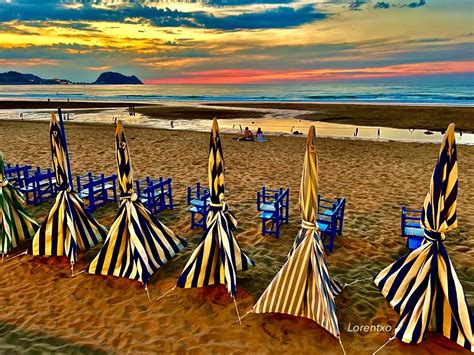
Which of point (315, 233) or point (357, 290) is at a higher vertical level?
point (315, 233)

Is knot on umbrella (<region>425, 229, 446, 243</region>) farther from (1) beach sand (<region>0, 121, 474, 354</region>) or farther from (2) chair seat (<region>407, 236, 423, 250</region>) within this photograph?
(2) chair seat (<region>407, 236, 423, 250</region>)

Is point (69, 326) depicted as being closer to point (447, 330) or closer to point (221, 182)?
point (221, 182)

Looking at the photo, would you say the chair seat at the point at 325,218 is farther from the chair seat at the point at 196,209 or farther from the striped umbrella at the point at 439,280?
the chair seat at the point at 196,209

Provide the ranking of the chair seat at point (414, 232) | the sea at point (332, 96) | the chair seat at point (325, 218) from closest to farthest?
the chair seat at point (414, 232), the chair seat at point (325, 218), the sea at point (332, 96)

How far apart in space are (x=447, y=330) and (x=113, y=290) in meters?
6.00

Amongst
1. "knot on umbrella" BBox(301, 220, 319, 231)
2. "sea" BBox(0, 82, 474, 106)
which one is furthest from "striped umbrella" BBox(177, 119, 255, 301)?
"sea" BBox(0, 82, 474, 106)

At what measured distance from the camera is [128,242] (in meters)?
7.01

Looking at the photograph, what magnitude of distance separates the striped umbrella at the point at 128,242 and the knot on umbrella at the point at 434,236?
203 inches

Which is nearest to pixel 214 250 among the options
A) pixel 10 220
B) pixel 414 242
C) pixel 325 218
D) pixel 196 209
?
pixel 196 209

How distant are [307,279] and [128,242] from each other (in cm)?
378

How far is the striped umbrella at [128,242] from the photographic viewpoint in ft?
22.2

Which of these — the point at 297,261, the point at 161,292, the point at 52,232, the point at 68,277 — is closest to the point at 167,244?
the point at 161,292

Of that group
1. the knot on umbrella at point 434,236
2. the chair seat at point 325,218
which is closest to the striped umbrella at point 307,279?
the knot on umbrella at point 434,236

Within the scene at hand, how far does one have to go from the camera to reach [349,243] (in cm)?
853
